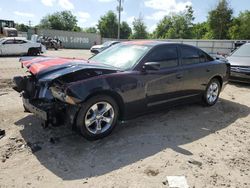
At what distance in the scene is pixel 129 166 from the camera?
3465 mm

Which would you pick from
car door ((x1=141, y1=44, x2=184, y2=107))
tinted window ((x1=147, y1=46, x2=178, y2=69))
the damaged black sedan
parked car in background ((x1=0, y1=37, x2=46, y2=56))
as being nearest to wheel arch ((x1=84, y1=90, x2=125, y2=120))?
the damaged black sedan

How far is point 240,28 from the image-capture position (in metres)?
34.7

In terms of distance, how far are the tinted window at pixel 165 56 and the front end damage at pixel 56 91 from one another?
1116mm

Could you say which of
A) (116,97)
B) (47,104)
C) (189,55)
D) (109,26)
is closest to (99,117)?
(116,97)

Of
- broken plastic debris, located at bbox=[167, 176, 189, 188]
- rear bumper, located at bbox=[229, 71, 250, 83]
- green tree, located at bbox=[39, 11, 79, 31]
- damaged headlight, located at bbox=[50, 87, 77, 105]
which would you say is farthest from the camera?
green tree, located at bbox=[39, 11, 79, 31]

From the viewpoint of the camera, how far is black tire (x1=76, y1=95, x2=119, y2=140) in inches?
150

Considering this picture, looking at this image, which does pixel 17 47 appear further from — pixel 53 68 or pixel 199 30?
pixel 199 30

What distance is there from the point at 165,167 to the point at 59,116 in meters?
1.69

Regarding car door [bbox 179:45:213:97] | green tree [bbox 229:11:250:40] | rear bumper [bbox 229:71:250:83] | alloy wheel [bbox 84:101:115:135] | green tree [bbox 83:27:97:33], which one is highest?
green tree [bbox 83:27:97:33]

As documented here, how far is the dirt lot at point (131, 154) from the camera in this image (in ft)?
10.4

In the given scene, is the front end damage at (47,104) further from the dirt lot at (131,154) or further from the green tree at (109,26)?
the green tree at (109,26)

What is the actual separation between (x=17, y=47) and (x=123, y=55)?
1536 cm

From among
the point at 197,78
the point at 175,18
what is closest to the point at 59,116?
the point at 197,78

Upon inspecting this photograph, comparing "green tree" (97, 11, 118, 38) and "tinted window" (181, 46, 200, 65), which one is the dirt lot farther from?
"green tree" (97, 11, 118, 38)
